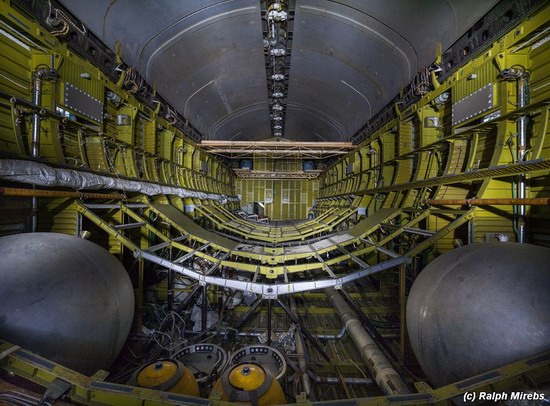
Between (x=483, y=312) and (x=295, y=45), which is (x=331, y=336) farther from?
(x=295, y=45)

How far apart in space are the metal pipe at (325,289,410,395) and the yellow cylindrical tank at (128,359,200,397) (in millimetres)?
2102

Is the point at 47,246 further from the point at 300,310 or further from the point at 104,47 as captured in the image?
the point at 104,47

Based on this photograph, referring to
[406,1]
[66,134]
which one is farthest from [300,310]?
[406,1]

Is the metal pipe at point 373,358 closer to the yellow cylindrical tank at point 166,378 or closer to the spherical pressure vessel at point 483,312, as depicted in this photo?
the spherical pressure vessel at point 483,312

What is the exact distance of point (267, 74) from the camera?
10.5m

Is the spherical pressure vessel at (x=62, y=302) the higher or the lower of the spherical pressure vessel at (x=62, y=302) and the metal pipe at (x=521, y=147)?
the lower

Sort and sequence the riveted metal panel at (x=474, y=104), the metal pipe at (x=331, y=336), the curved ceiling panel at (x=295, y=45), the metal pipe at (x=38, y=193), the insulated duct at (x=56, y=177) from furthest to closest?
the curved ceiling panel at (x=295, y=45) < the metal pipe at (x=331, y=336) < the riveted metal panel at (x=474, y=104) < the insulated duct at (x=56, y=177) < the metal pipe at (x=38, y=193)

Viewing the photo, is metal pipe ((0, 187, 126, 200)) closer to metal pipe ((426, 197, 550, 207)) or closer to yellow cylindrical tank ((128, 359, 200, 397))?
yellow cylindrical tank ((128, 359, 200, 397))

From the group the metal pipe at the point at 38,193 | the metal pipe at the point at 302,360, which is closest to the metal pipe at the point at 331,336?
the metal pipe at the point at 302,360

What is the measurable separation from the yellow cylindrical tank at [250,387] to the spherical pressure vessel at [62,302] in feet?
3.32

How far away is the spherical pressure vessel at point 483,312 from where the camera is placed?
1.71m

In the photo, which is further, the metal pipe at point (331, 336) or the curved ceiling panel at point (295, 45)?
the curved ceiling panel at point (295, 45)

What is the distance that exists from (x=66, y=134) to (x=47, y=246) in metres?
3.04

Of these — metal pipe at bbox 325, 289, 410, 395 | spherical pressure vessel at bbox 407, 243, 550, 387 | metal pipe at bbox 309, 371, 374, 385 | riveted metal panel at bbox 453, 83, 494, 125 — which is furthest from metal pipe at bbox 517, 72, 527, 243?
metal pipe at bbox 309, 371, 374, 385
